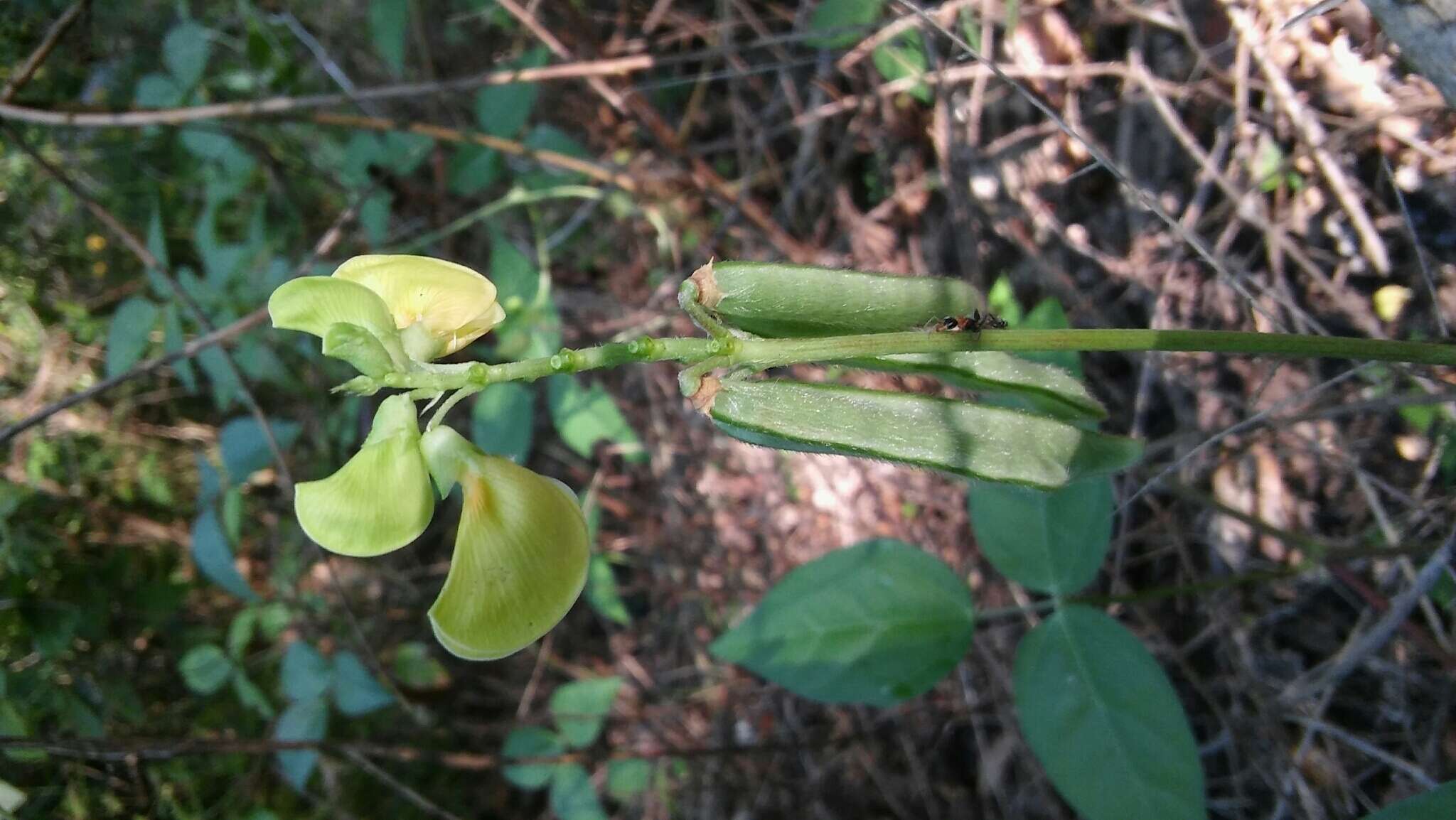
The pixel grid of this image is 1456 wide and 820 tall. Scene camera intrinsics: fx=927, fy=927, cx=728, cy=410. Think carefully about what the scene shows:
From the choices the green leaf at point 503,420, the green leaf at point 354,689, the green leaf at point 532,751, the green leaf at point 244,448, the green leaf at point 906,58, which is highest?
the green leaf at point 906,58

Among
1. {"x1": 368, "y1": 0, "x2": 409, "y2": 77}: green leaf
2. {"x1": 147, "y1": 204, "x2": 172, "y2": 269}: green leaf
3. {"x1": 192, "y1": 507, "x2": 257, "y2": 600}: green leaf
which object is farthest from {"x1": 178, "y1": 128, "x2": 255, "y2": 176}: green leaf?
{"x1": 192, "y1": 507, "x2": 257, "y2": 600}: green leaf

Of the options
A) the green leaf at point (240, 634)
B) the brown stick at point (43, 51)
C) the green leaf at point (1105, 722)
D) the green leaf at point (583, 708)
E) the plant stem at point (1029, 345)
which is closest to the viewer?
the plant stem at point (1029, 345)

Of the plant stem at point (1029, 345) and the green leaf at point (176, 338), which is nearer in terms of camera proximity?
the plant stem at point (1029, 345)

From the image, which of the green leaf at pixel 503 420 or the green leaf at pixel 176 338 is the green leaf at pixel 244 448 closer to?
the green leaf at pixel 176 338

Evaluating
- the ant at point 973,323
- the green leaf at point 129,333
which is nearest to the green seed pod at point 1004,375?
the ant at point 973,323

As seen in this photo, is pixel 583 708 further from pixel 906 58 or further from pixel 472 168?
pixel 906 58

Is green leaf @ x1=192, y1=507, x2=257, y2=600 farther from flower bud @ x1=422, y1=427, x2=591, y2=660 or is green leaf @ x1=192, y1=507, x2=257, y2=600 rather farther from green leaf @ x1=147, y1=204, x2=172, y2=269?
flower bud @ x1=422, y1=427, x2=591, y2=660

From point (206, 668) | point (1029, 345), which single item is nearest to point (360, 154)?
point (206, 668)
